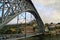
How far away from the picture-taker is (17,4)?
2980 centimetres

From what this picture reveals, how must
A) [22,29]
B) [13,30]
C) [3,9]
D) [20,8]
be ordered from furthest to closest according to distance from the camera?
[22,29], [13,30], [20,8], [3,9]

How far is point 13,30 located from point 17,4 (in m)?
24.2

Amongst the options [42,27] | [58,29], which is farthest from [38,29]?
[58,29]

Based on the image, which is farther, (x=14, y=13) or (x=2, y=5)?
(x=14, y=13)

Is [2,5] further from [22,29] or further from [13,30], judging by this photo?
[22,29]

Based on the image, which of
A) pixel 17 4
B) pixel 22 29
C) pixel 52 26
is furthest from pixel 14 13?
pixel 52 26

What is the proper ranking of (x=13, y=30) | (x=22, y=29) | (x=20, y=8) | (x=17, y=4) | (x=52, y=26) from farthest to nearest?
1. (x=52, y=26)
2. (x=22, y=29)
3. (x=13, y=30)
4. (x=20, y=8)
5. (x=17, y=4)

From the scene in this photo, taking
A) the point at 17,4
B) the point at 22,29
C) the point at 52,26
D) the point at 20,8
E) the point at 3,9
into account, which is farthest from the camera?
the point at 52,26

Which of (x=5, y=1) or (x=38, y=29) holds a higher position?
(x=5, y=1)

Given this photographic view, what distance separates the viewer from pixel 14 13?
28.8 metres

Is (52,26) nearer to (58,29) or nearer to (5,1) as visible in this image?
(58,29)

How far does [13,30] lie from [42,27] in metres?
24.6

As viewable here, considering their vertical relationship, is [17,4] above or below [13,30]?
above

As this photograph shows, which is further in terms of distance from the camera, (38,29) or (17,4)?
(38,29)
